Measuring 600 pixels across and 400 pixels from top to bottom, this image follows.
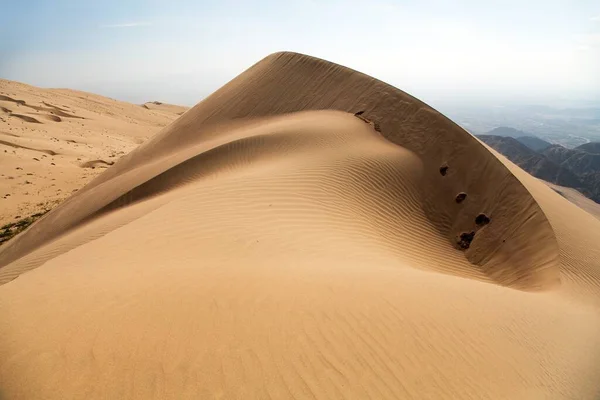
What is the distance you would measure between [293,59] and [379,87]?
5.89m

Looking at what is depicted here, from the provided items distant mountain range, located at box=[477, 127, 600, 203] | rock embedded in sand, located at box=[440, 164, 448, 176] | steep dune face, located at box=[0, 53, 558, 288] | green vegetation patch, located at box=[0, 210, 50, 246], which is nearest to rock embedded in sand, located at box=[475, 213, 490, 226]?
steep dune face, located at box=[0, 53, 558, 288]

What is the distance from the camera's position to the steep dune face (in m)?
7.33

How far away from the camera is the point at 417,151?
10305 mm

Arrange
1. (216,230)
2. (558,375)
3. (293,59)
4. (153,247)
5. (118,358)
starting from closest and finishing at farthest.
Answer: (118,358), (558,375), (153,247), (216,230), (293,59)

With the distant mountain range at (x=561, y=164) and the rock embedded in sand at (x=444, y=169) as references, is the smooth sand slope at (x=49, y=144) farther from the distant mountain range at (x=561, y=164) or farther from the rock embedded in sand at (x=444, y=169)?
the distant mountain range at (x=561, y=164)

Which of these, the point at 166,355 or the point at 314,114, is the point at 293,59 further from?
the point at 166,355

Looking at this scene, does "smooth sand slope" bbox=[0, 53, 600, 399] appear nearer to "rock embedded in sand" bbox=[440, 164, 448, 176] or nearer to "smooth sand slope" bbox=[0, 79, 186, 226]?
"rock embedded in sand" bbox=[440, 164, 448, 176]

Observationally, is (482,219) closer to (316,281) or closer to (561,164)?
(316,281)

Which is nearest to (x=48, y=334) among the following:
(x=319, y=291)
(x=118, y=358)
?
(x=118, y=358)

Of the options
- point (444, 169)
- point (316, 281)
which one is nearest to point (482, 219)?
point (444, 169)

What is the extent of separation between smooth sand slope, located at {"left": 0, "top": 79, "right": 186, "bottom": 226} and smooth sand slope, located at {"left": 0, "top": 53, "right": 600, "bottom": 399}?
452 centimetres

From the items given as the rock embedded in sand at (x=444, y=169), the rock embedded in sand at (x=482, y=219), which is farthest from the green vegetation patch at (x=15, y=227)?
the rock embedded in sand at (x=482, y=219)

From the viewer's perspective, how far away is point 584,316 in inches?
202

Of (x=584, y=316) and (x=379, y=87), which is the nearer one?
(x=584, y=316)
